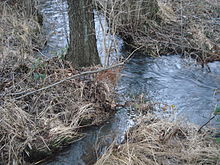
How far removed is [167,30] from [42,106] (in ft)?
14.9

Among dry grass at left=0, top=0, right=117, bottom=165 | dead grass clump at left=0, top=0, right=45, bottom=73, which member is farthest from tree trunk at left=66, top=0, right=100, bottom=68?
dead grass clump at left=0, top=0, right=45, bottom=73

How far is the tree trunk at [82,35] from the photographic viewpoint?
16.3 feet

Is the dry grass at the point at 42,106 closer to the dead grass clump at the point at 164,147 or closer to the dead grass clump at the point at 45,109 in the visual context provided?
the dead grass clump at the point at 45,109

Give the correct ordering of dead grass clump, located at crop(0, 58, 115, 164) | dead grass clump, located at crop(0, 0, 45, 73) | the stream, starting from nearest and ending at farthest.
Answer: dead grass clump, located at crop(0, 58, 115, 164), the stream, dead grass clump, located at crop(0, 0, 45, 73)

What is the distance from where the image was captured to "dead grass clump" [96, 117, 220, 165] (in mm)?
3623

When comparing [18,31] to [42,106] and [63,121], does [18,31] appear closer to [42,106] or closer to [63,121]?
[42,106]

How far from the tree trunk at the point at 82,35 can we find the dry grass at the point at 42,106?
25 cm

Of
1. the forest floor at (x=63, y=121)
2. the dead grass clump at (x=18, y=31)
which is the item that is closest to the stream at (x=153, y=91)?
the forest floor at (x=63, y=121)

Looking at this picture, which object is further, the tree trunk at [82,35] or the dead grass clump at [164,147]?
the tree trunk at [82,35]

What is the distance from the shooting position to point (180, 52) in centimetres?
719

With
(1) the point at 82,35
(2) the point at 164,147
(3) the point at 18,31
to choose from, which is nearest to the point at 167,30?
(1) the point at 82,35

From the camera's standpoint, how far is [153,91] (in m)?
5.67

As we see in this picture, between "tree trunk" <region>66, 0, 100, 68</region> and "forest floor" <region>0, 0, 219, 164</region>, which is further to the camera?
"tree trunk" <region>66, 0, 100, 68</region>

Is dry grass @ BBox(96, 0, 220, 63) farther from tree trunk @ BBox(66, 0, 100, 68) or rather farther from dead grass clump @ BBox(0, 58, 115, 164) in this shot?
dead grass clump @ BBox(0, 58, 115, 164)
